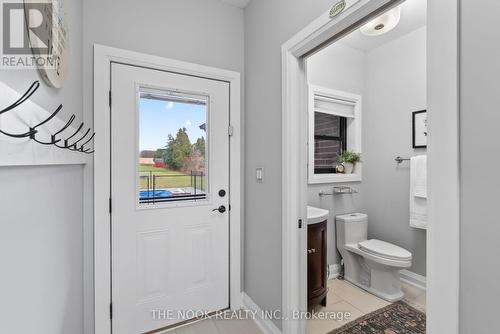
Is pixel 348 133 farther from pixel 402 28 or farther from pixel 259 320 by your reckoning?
pixel 259 320

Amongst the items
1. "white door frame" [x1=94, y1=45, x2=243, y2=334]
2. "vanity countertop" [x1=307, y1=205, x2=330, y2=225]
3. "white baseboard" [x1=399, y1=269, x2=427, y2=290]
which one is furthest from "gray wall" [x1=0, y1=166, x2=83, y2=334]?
"white baseboard" [x1=399, y1=269, x2=427, y2=290]

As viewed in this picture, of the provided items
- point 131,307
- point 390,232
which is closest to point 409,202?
point 390,232

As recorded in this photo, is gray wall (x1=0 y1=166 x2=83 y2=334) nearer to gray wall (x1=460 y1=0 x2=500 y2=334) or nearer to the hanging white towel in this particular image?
gray wall (x1=460 y1=0 x2=500 y2=334)

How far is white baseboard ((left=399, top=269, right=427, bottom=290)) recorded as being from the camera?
2.41m

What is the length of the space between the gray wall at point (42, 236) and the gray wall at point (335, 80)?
80.8 inches

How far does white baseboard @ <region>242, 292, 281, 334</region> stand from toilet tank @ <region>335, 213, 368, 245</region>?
1.25 meters

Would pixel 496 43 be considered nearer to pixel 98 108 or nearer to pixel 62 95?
pixel 62 95

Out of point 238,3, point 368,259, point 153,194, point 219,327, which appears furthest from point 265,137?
point 368,259

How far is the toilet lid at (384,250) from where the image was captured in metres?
2.17

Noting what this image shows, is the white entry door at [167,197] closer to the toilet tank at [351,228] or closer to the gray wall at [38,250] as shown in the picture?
the gray wall at [38,250]

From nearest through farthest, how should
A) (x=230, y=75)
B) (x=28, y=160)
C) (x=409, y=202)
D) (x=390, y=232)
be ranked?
(x=28, y=160)
(x=230, y=75)
(x=409, y=202)
(x=390, y=232)

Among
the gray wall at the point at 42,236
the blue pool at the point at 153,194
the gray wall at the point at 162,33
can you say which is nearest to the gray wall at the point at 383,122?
the gray wall at the point at 162,33

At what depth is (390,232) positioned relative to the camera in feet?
8.91

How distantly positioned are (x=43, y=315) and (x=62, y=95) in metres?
0.90
